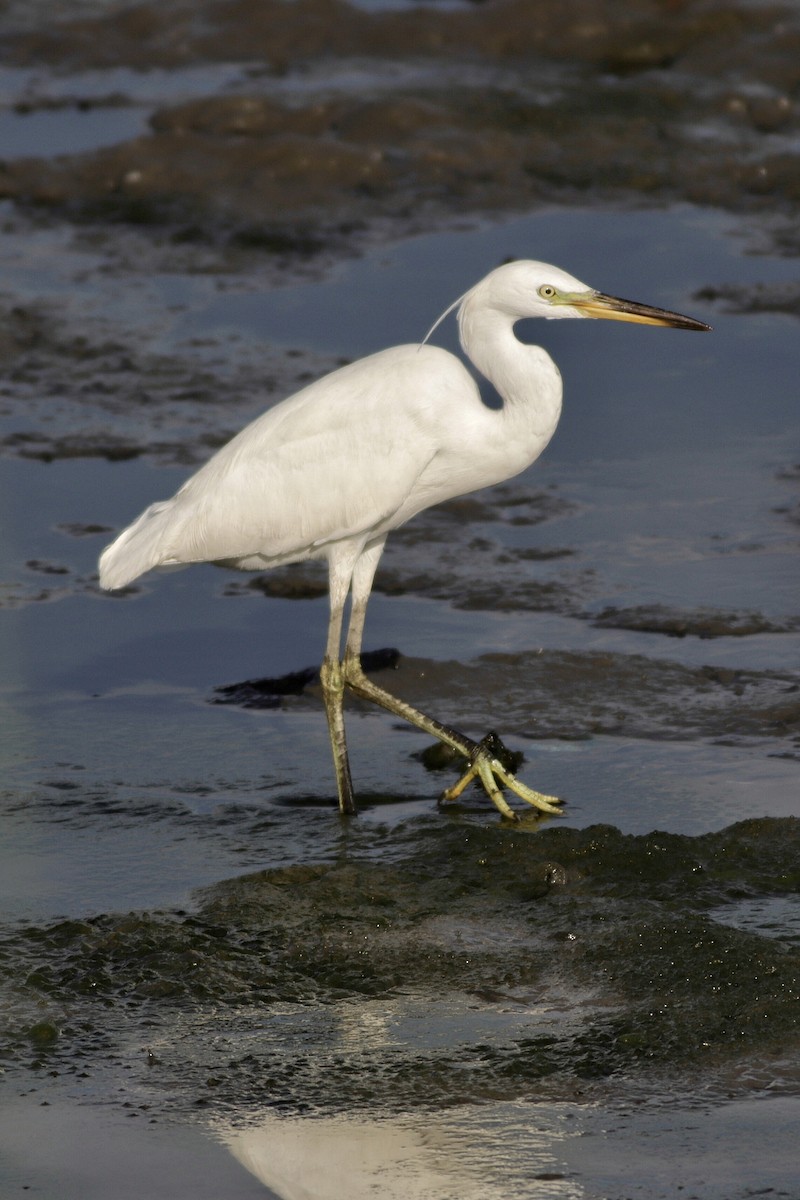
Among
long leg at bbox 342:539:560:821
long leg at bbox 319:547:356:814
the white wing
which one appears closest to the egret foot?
long leg at bbox 342:539:560:821

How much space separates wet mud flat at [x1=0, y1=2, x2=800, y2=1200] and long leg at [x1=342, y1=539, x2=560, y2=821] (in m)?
0.12

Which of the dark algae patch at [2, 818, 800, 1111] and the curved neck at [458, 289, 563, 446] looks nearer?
the dark algae patch at [2, 818, 800, 1111]

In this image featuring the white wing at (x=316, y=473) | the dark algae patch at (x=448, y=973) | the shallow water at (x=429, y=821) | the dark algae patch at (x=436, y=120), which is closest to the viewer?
the shallow water at (x=429, y=821)

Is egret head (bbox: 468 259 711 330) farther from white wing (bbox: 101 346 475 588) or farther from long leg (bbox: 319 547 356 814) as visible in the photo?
long leg (bbox: 319 547 356 814)

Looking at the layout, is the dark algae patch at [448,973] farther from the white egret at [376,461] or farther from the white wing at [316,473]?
the white wing at [316,473]

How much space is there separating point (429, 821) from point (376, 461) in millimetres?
1164

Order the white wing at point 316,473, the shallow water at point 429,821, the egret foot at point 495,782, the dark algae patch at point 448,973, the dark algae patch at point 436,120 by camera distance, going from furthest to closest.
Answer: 1. the dark algae patch at point 436,120
2. the white wing at point 316,473
3. the egret foot at point 495,782
4. the dark algae patch at point 448,973
5. the shallow water at point 429,821

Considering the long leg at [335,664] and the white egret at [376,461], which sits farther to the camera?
the long leg at [335,664]

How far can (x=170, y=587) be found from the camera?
7516 millimetres

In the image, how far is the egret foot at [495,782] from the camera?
18.4ft

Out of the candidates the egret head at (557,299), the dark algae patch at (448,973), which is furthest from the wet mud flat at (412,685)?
the egret head at (557,299)

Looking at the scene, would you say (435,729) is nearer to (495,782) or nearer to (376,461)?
(495,782)

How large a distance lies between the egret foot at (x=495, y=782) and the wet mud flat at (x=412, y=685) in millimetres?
100

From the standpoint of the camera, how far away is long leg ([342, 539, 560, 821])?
5645 millimetres
